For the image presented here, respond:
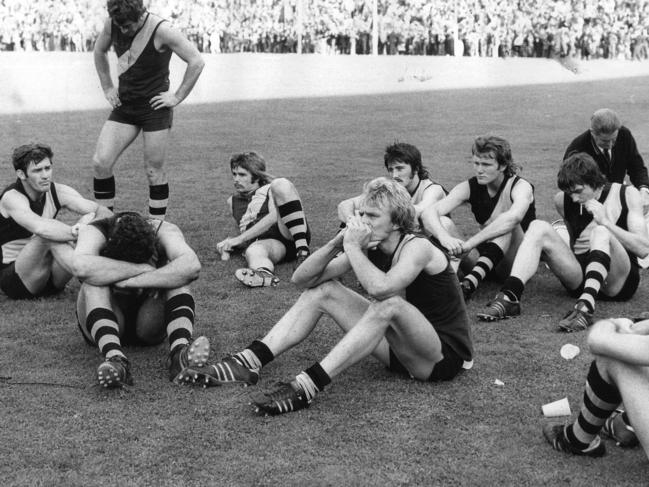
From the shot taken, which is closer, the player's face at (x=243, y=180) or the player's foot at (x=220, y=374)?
the player's foot at (x=220, y=374)

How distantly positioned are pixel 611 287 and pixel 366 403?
273cm

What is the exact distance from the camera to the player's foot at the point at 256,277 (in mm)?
7660

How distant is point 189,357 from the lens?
5.46 m

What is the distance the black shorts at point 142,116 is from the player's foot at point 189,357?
136 inches

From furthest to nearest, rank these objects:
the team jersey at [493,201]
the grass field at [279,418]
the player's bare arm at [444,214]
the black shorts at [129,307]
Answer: the team jersey at [493,201], the player's bare arm at [444,214], the black shorts at [129,307], the grass field at [279,418]

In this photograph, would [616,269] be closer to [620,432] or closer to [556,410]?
[556,410]

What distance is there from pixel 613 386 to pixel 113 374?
272 centimetres

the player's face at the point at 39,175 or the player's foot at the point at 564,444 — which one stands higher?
the player's face at the point at 39,175

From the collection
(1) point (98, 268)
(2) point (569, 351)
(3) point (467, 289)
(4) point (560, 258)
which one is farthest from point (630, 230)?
(1) point (98, 268)

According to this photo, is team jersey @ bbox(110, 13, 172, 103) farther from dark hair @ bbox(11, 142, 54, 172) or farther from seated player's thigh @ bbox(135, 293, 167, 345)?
seated player's thigh @ bbox(135, 293, 167, 345)

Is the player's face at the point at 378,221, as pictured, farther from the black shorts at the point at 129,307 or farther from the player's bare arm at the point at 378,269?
the black shorts at the point at 129,307

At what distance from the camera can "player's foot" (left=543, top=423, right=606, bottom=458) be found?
14.8ft

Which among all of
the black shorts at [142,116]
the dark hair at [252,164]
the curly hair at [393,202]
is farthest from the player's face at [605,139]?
the black shorts at [142,116]

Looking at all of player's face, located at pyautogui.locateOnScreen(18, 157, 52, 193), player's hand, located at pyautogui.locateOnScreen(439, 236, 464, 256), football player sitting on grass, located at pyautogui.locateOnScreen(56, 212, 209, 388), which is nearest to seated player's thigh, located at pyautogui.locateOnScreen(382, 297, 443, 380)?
football player sitting on grass, located at pyautogui.locateOnScreen(56, 212, 209, 388)
